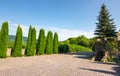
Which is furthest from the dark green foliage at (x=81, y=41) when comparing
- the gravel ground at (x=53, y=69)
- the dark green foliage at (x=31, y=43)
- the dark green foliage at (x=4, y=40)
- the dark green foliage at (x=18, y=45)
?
the gravel ground at (x=53, y=69)

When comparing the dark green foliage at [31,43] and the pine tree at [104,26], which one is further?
the pine tree at [104,26]

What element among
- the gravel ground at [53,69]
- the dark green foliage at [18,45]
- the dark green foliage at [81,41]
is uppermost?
the dark green foliage at [81,41]

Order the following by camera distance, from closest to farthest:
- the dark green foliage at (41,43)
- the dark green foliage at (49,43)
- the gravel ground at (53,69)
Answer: the gravel ground at (53,69) < the dark green foliage at (41,43) < the dark green foliage at (49,43)

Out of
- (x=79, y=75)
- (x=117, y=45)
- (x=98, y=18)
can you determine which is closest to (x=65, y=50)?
(x=98, y=18)

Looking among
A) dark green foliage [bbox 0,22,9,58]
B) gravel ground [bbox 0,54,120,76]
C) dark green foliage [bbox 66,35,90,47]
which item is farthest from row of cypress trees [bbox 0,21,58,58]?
dark green foliage [bbox 66,35,90,47]

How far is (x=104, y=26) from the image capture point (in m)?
33.6

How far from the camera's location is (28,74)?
1083cm

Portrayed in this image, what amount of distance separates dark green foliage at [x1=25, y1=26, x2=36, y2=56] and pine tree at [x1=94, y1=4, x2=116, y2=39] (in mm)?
12356

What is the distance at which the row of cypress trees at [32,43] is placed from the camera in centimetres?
2064

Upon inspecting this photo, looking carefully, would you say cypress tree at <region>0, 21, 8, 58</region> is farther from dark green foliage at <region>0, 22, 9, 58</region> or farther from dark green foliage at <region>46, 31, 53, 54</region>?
dark green foliage at <region>46, 31, 53, 54</region>

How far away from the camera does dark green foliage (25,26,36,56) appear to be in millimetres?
24506

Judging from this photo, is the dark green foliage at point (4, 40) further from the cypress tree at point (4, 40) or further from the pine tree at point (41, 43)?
the pine tree at point (41, 43)

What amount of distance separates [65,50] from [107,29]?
28.2 ft

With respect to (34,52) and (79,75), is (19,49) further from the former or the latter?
(79,75)
